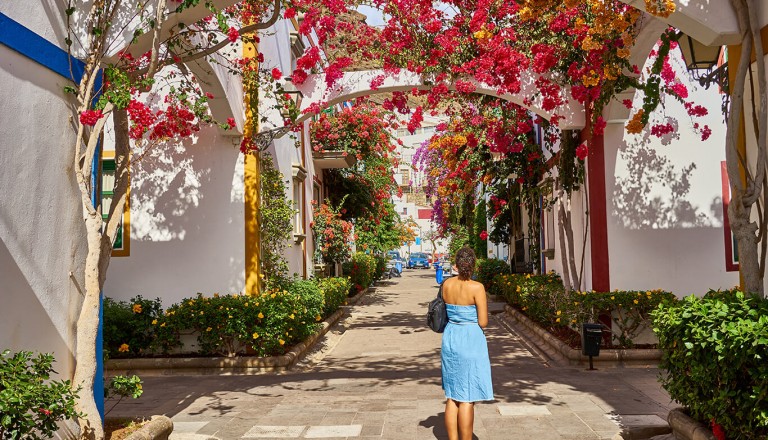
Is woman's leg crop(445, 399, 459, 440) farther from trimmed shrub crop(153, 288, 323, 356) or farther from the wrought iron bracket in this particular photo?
the wrought iron bracket

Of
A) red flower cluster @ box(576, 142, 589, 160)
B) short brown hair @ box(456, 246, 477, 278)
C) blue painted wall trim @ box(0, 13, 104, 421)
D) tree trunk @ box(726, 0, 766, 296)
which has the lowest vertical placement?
short brown hair @ box(456, 246, 477, 278)

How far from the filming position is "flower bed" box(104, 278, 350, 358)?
10078 millimetres

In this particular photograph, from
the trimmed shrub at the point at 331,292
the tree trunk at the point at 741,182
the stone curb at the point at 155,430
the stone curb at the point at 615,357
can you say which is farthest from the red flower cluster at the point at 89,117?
the trimmed shrub at the point at 331,292

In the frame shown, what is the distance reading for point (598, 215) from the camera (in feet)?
35.4

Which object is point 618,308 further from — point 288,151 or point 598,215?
point 288,151

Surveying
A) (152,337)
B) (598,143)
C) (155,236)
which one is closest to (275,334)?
(152,337)

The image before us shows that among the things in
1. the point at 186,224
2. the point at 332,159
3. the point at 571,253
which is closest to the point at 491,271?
the point at 332,159

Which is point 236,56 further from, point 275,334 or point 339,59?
point 275,334

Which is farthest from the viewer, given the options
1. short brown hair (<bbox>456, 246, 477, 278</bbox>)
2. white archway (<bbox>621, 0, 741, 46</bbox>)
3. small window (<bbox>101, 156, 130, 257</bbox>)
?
small window (<bbox>101, 156, 130, 257</bbox>)

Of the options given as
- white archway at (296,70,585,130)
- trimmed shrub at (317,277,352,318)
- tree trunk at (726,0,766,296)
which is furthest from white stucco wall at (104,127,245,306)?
tree trunk at (726,0,766,296)

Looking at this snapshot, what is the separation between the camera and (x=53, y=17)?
548 centimetres

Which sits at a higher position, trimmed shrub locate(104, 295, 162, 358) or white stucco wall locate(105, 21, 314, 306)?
white stucco wall locate(105, 21, 314, 306)

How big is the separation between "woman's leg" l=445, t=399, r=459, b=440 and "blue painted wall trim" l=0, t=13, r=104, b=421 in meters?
2.96

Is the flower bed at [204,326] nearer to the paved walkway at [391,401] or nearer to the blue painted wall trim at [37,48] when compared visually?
the paved walkway at [391,401]
